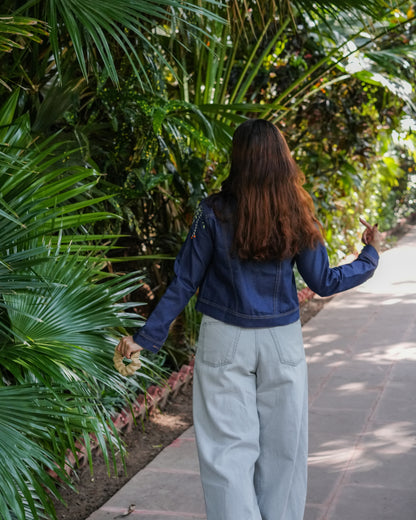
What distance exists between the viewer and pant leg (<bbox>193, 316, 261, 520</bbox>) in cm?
259

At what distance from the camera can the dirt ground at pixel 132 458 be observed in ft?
11.8

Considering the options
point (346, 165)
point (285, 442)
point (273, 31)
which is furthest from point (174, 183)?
point (346, 165)

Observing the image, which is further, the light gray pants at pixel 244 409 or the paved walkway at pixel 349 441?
the paved walkway at pixel 349 441

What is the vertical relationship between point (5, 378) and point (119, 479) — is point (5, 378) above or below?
above

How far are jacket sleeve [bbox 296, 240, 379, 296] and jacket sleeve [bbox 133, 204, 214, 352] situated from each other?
0.34 metres

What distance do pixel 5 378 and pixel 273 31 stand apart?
4.01 meters

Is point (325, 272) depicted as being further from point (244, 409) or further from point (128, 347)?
point (128, 347)

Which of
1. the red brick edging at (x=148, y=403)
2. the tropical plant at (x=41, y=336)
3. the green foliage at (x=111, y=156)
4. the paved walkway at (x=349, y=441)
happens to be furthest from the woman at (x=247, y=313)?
the red brick edging at (x=148, y=403)

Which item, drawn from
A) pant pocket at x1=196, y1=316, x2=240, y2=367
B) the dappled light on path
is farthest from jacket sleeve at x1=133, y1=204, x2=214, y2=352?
the dappled light on path

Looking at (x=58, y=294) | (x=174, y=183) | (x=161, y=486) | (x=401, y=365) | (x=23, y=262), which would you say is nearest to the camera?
(x=23, y=262)

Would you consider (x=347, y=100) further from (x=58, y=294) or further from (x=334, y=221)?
(x=58, y=294)

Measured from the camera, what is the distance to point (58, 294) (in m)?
3.02

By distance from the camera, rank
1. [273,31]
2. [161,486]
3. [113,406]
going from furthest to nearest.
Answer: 1. [273,31]
2. [113,406]
3. [161,486]

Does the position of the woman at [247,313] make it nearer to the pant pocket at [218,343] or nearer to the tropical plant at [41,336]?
the pant pocket at [218,343]
